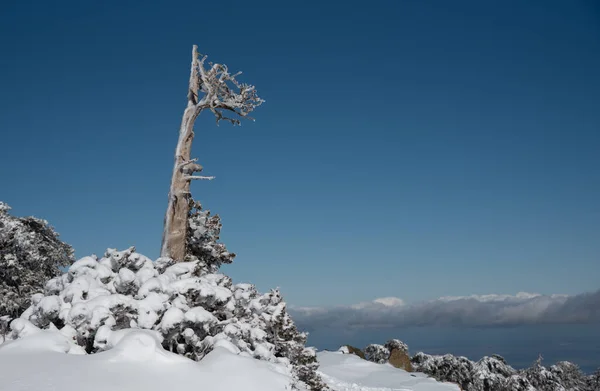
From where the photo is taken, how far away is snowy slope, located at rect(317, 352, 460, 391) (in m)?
15.3

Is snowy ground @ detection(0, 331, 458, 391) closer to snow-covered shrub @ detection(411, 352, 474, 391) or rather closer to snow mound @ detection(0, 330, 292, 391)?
snow mound @ detection(0, 330, 292, 391)

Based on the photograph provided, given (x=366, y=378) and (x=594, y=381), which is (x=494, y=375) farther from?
(x=366, y=378)

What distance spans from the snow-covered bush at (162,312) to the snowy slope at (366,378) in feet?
16.4

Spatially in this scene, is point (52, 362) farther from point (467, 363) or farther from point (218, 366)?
point (467, 363)

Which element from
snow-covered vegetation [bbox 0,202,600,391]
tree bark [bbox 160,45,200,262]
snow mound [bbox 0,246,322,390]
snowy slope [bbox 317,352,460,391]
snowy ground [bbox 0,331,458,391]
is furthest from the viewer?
snowy slope [bbox 317,352,460,391]

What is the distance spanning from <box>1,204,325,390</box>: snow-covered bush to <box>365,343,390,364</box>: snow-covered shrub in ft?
52.3

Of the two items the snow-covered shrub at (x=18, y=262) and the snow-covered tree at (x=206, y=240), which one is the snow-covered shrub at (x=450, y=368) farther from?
the snow-covered shrub at (x=18, y=262)

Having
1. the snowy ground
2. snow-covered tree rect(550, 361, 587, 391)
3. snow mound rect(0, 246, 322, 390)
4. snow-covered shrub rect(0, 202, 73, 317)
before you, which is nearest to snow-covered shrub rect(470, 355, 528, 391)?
snow-covered tree rect(550, 361, 587, 391)

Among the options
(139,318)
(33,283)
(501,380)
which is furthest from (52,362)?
(501,380)

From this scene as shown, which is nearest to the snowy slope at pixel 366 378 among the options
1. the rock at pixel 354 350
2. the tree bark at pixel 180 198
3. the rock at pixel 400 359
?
the rock at pixel 354 350

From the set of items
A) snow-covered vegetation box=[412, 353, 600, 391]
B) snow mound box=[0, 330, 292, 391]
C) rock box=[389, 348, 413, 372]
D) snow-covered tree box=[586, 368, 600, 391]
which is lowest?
snow-covered tree box=[586, 368, 600, 391]

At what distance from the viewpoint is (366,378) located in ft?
57.9

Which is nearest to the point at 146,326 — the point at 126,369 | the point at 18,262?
the point at 126,369

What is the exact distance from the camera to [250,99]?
14234 mm
